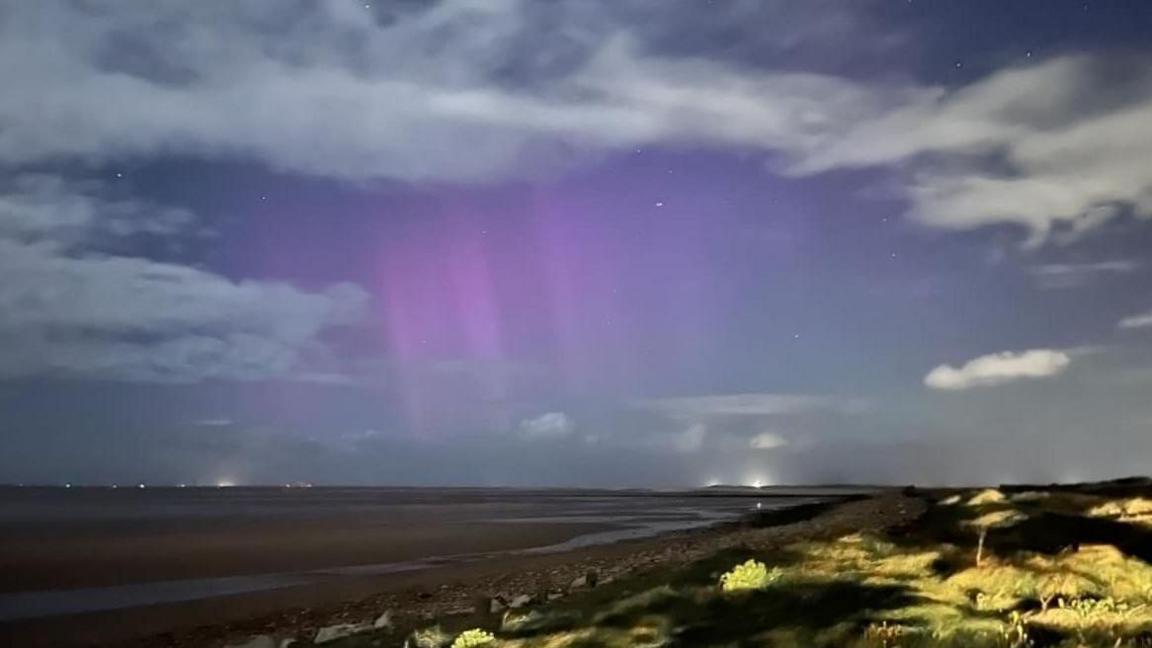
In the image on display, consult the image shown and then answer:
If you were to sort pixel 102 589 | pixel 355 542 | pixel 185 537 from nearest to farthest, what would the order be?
pixel 102 589 < pixel 355 542 < pixel 185 537

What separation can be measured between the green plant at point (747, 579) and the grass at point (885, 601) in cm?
4

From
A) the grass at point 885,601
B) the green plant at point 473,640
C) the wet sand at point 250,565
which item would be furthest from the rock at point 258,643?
the green plant at point 473,640

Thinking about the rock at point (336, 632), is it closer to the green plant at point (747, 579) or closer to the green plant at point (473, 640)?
the green plant at point (473, 640)

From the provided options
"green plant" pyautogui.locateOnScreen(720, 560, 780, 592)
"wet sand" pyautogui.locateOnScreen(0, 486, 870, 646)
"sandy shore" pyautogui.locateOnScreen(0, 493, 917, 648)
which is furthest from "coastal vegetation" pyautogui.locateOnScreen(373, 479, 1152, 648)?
"wet sand" pyautogui.locateOnScreen(0, 486, 870, 646)

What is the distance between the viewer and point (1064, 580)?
41.2 ft

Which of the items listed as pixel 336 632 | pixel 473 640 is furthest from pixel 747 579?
pixel 336 632

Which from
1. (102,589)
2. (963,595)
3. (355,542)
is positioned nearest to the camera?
(963,595)

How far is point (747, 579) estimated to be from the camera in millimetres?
14133

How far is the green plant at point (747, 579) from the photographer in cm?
1395

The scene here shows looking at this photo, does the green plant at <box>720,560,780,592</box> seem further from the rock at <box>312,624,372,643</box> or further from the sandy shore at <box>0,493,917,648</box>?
the sandy shore at <box>0,493,917,648</box>

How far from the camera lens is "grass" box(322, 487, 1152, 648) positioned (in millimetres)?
9680

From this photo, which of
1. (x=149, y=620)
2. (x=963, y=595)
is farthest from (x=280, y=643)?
(x=963, y=595)

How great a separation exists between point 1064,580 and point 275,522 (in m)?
75.1

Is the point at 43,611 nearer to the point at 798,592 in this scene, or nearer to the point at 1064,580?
the point at 798,592
